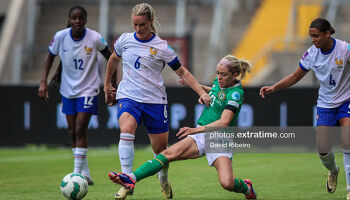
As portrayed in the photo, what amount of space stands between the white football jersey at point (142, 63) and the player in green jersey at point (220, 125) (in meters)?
0.63

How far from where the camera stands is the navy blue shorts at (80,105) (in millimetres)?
9328

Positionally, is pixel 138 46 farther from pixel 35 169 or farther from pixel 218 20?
pixel 218 20

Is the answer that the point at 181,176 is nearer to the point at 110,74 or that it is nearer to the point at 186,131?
the point at 110,74

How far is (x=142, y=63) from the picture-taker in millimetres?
7777

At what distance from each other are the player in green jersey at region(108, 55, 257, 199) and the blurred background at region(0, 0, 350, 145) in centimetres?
813

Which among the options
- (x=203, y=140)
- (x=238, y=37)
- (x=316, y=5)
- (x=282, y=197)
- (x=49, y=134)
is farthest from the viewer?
(x=238, y=37)

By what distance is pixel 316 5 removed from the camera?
2108 centimetres

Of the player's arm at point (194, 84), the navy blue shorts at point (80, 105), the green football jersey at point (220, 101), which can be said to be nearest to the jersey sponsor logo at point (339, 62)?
the green football jersey at point (220, 101)

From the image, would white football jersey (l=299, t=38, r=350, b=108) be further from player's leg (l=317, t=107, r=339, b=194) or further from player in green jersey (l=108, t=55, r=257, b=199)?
player in green jersey (l=108, t=55, r=257, b=199)

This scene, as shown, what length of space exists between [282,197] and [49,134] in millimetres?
8814

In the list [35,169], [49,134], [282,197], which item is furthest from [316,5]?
[282,197]

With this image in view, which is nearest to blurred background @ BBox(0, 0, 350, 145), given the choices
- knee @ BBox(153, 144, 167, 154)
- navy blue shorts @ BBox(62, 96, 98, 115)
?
navy blue shorts @ BBox(62, 96, 98, 115)

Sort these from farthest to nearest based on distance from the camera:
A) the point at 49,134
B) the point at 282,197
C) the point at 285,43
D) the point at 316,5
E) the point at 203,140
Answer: the point at 316,5, the point at 285,43, the point at 49,134, the point at 282,197, the point at 203,140

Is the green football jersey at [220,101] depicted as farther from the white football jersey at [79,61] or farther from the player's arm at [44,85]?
the player's arm at [44,85]
